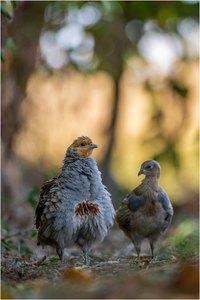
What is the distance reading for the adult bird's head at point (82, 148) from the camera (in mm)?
6344

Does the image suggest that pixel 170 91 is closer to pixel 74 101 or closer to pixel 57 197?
pixel 74 101

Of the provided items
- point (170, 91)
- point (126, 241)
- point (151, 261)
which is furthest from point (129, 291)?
point (170, 91)

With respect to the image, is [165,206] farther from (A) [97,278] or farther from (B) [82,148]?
(A) [97,278]

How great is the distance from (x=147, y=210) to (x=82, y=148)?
0.91m

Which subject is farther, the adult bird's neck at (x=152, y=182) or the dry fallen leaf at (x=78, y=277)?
the adult bird's neck at (x=152, y=182)

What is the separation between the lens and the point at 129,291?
359cm

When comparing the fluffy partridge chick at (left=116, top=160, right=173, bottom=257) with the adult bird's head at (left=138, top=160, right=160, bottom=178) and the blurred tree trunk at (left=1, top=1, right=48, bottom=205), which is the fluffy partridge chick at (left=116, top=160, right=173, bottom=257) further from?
the blurred tree trunk at (left=1, top=1, right=48, bottom=205)

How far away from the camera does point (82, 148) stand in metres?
6.37

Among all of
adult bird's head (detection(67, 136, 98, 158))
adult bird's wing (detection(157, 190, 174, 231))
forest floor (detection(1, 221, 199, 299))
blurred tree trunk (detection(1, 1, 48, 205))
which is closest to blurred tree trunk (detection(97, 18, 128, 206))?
blurred tree trunk (detection(1, 1, 48, 205))

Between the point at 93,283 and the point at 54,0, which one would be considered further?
the point at 54,0

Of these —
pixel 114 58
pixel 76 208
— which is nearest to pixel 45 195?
pixel 76 208

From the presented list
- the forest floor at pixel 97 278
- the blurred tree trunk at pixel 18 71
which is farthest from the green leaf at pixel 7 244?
the blurred tree trunk at pixel 18 71

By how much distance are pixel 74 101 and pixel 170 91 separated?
5.94ft

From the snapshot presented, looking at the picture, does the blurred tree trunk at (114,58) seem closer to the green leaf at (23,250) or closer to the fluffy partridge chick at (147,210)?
the green leaf at (23,250)
